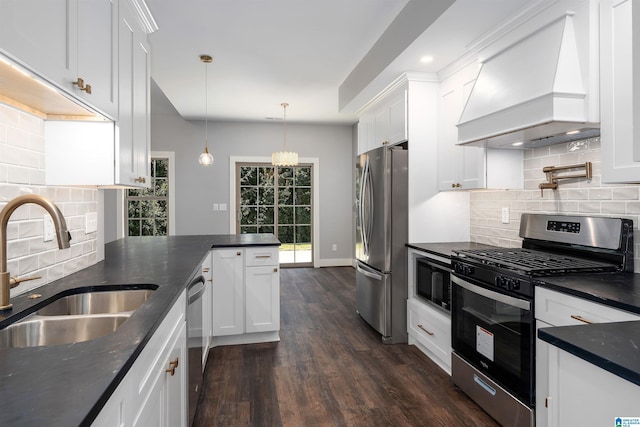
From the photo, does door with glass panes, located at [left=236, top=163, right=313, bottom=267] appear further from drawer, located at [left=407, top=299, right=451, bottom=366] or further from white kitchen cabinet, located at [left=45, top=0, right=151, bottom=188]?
white kitchen cabinet, located at [left=45, top=0, right=151, bottom=188]

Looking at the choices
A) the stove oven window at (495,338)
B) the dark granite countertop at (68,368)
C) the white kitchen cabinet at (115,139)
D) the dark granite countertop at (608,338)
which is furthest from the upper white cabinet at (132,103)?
the stove oven window at (495,338)

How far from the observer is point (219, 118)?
630 centimetres

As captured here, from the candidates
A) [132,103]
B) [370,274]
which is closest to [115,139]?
[132,103]

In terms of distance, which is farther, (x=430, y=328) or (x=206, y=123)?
(x=206, y=123)


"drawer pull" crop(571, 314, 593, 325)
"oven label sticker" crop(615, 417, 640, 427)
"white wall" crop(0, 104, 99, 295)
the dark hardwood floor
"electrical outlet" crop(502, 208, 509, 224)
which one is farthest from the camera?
"electrical outlet" crop(502, 208, 509, 224)

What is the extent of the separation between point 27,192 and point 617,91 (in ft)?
8.69

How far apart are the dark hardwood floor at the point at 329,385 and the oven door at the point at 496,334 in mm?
337

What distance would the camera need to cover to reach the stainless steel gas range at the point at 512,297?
1.80 m

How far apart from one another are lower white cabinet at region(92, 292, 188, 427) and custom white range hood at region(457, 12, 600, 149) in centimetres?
203

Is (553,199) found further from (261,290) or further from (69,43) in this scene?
(69,43)

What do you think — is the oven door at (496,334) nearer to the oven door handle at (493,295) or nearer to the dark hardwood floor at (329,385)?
the oven door handle at (493,295)

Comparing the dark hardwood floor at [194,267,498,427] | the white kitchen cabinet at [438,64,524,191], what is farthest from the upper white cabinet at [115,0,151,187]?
the white kitchen cabinet at [438,64,524,191]

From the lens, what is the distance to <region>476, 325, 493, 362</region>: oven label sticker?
2.04 meters

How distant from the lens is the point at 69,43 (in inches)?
49.0
